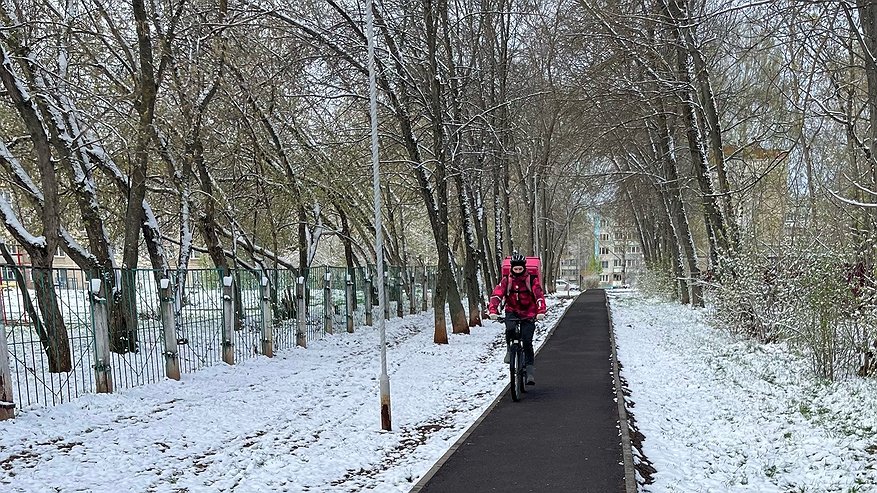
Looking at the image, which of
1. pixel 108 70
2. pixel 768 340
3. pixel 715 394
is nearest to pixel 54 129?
pixel 108 70

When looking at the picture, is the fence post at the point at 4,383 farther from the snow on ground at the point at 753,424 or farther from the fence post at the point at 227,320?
the snow on ground at the point at 753,424

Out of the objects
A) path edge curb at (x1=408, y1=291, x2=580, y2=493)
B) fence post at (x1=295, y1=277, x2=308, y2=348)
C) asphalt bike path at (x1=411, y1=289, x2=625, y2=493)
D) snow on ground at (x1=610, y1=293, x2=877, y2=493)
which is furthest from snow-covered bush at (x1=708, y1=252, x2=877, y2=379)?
fence post at (x1=295, y1=277, x2=308, y2=348)

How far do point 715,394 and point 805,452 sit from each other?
121 inches

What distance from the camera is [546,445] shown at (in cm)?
709

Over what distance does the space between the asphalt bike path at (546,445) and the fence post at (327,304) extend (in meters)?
8.36

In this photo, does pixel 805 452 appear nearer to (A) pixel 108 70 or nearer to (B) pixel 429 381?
(B) pixel 429 381

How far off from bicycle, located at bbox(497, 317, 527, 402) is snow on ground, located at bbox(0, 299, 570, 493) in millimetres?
438

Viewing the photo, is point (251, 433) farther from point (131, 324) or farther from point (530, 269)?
point (131, 324)

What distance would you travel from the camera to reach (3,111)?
1377 cm

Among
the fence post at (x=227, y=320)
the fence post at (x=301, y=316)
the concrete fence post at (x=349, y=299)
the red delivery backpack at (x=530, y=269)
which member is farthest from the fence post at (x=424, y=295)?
the red delivery backpack at (x=530, y=269)

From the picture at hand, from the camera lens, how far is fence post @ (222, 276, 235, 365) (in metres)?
13.5

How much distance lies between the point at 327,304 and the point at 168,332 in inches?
290

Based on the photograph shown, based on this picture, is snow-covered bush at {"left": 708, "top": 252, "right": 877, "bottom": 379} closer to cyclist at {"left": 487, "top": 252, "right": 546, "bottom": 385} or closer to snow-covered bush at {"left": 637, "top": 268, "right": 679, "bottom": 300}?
cyclist at {"left": 487, "top": 252, "right": 546, "bottom": 385}

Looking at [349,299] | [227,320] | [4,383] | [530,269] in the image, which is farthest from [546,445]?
[349,299]
